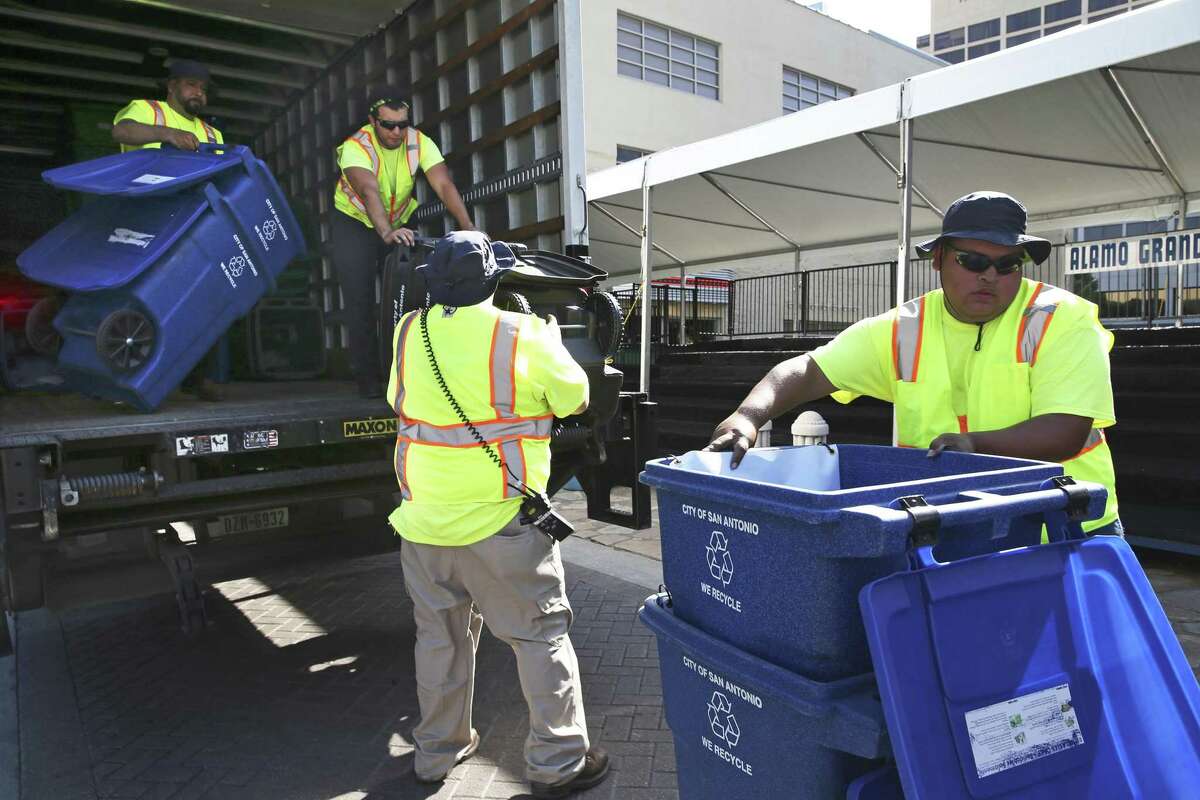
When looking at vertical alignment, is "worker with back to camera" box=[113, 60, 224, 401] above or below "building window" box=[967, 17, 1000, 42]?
below

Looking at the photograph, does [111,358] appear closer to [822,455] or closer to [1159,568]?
[822,455]

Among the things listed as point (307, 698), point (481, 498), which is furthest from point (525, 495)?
point (307, 698)

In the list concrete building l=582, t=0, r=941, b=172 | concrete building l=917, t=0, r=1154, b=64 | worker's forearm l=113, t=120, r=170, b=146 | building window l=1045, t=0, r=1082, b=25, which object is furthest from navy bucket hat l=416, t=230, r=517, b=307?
building window l=1045, t=0, r=1082, b=25

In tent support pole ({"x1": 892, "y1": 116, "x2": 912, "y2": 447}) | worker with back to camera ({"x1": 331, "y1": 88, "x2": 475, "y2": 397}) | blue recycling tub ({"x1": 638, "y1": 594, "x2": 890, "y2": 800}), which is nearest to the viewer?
blue recycling tub ({"x1": 638, "y1": 594, "x2": 890, "y2": 800})

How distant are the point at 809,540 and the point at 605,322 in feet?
8.97

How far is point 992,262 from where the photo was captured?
1969 millimetres

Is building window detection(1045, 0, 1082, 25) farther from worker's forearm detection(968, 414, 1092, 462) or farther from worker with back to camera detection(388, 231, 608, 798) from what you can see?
worker's forearm detection(968, 414, 1092, 462)

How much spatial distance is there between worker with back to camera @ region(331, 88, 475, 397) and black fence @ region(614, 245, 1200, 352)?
3763 millimetres

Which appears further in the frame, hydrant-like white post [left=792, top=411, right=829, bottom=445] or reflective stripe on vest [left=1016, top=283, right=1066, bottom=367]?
hydrant-like white post [left=792, top=411, right=829, bottom=445]

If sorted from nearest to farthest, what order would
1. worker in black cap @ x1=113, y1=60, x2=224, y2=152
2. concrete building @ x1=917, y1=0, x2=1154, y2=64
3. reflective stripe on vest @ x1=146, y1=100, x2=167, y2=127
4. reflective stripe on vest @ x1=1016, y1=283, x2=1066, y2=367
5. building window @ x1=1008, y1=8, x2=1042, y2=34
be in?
1. reflective stripe on vest @ x1=1016, y1=283, x2=1066, y2=367
2. worker in black cap @ x1=113, y1=60, x2=224, y2=152
3. reflective stripe on vest @ x1=146, y1=100, x2=167, y2=127
4. concrete building @ x1=917, y1=0, x2=1154, y2=64
5. building window @ x1=1008, y1=8, x2=1042, y2=34

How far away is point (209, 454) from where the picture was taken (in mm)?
3254

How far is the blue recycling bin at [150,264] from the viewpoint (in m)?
3.46

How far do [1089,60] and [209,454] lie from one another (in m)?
5.66

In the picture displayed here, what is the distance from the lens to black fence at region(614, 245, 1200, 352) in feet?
27.9
